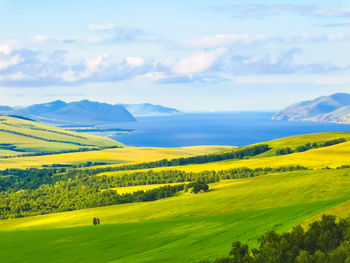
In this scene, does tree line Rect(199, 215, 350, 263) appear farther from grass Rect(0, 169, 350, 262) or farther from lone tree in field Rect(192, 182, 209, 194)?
lone tree in field Rect(192, 182, 209, 194)

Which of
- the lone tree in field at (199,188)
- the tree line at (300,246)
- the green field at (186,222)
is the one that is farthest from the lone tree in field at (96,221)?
the tree line at (300,246)

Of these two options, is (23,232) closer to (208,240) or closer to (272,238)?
(208,240)

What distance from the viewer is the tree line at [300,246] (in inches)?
2453

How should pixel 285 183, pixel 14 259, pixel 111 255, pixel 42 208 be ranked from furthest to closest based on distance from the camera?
pixel 42 208 < pixel 285 183 < pixel 14 259 < pixel 111 255

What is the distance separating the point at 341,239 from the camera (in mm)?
69125

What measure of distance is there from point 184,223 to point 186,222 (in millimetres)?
1225

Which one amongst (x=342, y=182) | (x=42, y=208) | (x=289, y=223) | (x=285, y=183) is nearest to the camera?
(x=289, y=223)

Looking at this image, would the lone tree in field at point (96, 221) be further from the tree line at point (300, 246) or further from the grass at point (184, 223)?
the tree line at point (300, 246)

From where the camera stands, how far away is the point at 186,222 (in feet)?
371

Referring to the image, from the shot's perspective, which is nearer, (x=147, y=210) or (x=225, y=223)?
(x=225, y=223)

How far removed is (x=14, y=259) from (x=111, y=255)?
22.1 meters

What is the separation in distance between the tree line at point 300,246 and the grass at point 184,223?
436 inches

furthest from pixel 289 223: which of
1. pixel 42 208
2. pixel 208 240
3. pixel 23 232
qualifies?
pixel 42 208

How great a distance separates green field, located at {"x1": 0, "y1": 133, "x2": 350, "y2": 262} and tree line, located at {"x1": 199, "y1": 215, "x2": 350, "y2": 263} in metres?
10.7
